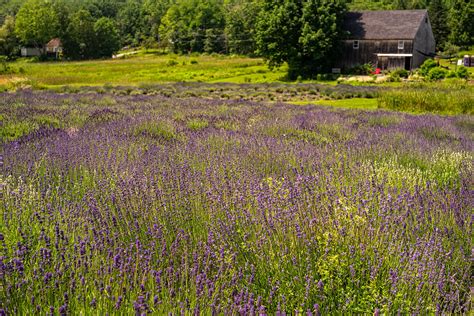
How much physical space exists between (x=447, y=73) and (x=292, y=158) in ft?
116

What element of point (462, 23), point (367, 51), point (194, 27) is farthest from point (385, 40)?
point (194, 27)

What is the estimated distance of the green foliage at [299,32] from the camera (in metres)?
40.8

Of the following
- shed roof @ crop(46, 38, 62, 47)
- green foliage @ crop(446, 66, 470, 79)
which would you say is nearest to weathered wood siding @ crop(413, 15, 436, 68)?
green foliage @ crop(446, 66, 470, 79)

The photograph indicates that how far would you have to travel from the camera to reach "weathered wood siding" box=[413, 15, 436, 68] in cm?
4574

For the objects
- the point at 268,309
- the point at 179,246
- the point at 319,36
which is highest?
the point at 319,36

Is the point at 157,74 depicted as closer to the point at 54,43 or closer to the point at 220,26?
the point at 220,26

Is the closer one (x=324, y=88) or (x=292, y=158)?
(x=292, y=158)

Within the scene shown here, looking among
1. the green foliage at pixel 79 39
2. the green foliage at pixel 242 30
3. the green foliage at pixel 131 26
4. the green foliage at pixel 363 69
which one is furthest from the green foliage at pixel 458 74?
the green foliage at pixel 131 26

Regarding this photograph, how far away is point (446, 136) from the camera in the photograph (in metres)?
9.26

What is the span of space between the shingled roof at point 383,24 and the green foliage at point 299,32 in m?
3.71

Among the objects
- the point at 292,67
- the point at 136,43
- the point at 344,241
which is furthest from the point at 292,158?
the point at 136,43

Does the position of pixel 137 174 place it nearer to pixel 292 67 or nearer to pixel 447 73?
pixel 447 73

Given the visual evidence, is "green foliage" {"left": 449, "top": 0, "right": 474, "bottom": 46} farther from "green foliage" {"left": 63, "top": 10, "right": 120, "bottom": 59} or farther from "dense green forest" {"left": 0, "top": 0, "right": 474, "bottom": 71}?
"green foliage" {"left": 63, "top": 10, "right": 120, "bottom": 59}

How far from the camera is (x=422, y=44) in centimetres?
4797
